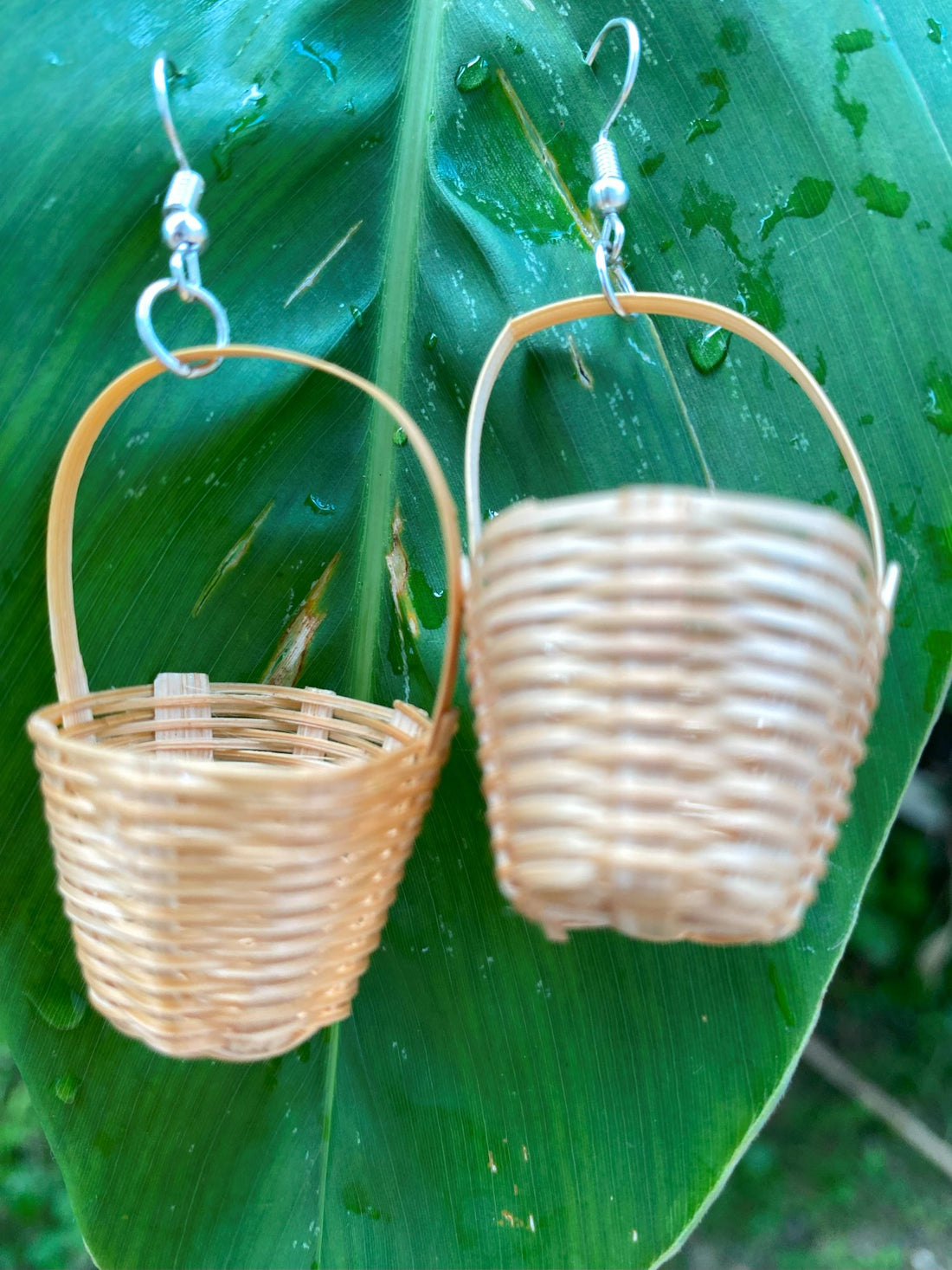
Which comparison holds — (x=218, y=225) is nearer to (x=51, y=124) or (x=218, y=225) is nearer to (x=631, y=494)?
(x=51, y=124)

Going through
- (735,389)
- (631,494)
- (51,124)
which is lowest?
(735,389)

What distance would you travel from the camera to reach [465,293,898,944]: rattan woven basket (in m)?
0.34

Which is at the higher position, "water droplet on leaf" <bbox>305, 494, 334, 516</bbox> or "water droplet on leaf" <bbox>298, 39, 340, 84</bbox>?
"water droplet on leaf" <bbox>298, 39, 340, 84</bbox>

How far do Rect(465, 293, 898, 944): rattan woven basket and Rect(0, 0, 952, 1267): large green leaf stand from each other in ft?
0.71

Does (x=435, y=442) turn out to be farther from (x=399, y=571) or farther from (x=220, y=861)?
(x=220, y=861)

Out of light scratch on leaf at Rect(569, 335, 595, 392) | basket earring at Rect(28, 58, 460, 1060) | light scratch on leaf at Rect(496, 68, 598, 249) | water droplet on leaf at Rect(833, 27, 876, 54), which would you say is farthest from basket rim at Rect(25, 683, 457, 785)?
water droplet on leaf at Rect(833, 27, 876, 54)

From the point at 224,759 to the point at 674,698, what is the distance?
1.06 feet

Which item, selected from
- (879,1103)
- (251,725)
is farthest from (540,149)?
(879,1103)

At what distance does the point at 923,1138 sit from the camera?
957mm

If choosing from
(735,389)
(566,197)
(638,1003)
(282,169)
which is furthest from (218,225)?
(638,1003)


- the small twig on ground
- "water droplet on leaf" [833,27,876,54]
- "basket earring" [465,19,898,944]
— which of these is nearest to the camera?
"basket earring" [465,19,898,944]

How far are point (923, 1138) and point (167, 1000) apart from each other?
87cm

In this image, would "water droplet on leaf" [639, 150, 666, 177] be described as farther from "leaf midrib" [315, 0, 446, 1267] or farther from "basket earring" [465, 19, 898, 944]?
"basket earring" [465, 19, 898, 944]

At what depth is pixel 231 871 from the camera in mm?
388
